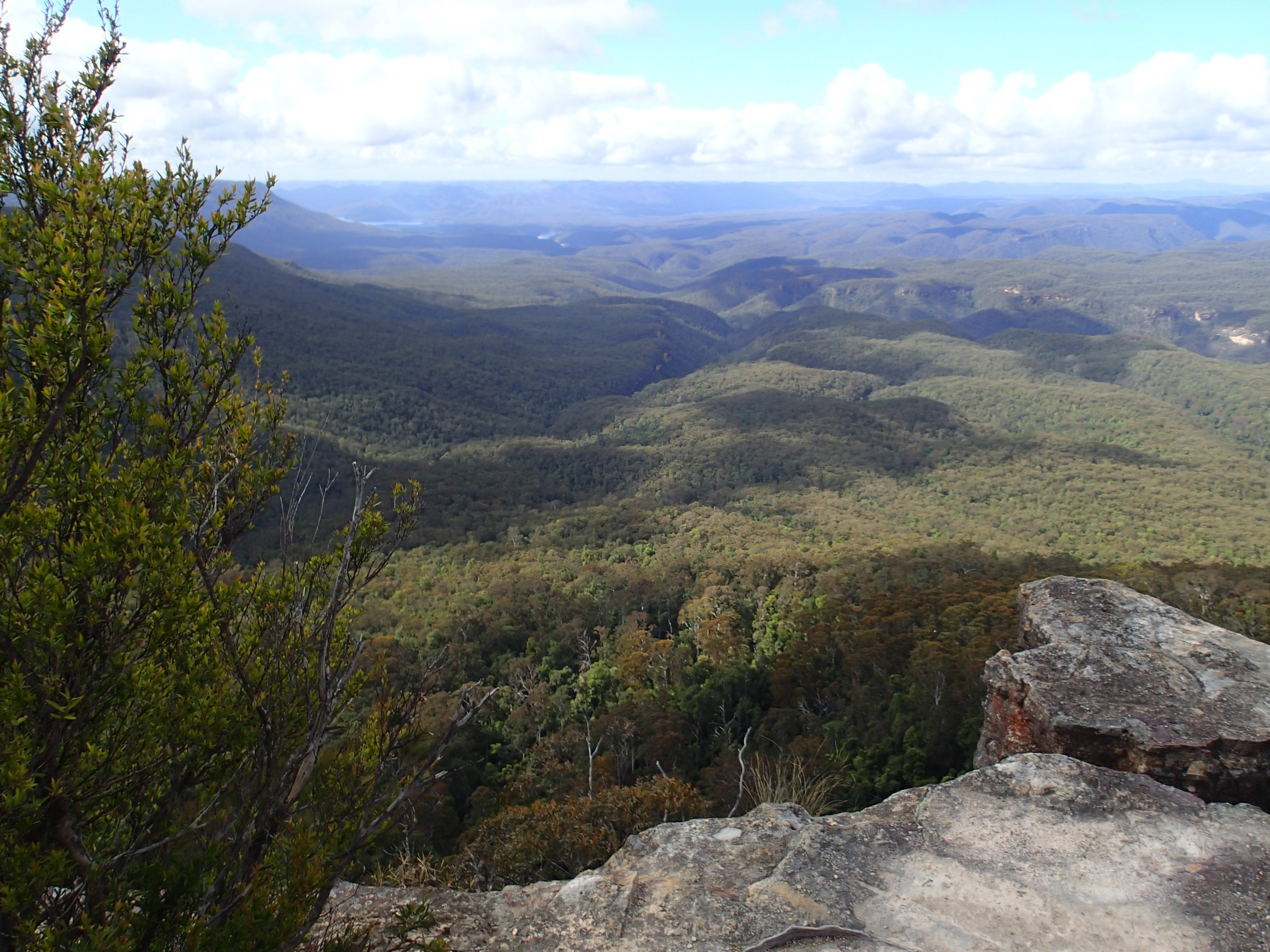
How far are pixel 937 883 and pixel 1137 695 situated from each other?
20.6 feet

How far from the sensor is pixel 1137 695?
37.9 feet

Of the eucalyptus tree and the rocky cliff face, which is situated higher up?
the eucalyptus tree

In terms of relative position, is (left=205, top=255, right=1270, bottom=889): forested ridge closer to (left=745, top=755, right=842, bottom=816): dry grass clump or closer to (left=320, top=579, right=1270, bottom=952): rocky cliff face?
(left=745, top=755, right=842, bottom=816): dry grass clump

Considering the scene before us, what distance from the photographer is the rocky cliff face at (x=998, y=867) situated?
7.24 m

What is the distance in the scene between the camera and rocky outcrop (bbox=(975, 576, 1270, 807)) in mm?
10094

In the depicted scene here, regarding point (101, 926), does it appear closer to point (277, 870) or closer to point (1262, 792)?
point (277, 870)

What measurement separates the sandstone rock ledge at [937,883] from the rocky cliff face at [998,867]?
23 mm

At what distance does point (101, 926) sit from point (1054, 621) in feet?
51.2


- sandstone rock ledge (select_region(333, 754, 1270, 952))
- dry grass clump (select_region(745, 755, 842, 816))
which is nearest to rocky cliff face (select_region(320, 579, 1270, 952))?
sandstone rock ledge (select_region(333, 754, 1270, 952))

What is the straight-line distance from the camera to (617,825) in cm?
1633

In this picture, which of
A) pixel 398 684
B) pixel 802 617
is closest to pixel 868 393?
pixel 802 617

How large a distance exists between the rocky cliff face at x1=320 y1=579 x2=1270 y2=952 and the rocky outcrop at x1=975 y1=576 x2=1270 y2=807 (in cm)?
4

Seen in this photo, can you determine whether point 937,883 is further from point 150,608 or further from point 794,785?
point 150,608

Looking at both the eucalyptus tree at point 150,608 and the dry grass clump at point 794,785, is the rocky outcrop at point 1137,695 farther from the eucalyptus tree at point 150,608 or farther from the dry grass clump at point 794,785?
the eucalyptus tree at point 150,608
